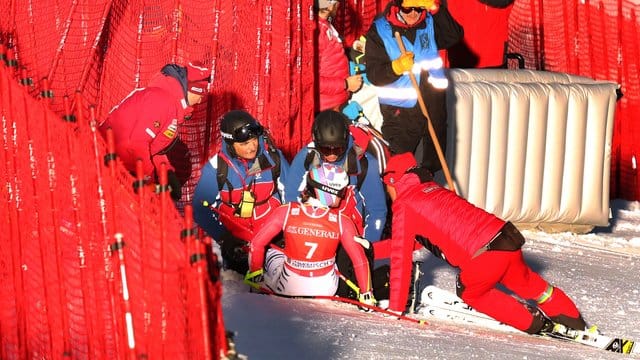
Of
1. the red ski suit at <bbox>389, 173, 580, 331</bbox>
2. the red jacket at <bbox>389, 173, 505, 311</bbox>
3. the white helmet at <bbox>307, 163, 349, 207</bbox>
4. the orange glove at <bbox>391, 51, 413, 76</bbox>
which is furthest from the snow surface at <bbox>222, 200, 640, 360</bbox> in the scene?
the orange glove at <bbox>391, 51, 413, 76</bbox>

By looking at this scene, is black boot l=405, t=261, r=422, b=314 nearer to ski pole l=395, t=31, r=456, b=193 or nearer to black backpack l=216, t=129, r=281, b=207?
black backpack l=216, t=129, r=281, b=207

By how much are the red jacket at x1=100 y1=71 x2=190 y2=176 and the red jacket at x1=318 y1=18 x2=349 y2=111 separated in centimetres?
181

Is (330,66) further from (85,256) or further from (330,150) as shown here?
(85,256)

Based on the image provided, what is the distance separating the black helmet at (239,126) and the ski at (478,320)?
1.45m

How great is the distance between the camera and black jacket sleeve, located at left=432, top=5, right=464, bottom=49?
8625 mm

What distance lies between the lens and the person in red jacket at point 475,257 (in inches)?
253

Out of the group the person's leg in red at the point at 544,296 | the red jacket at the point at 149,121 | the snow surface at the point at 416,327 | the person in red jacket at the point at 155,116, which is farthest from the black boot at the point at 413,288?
the red jacket at the point at 149,121

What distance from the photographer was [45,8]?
7.74 meters

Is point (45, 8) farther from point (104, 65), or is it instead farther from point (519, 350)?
point (519, 350)

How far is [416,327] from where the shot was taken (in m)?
6.23

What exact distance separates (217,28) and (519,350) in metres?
3.36

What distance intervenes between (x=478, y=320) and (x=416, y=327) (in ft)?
2.33

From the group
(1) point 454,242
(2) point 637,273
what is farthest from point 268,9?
(2) point 637,273

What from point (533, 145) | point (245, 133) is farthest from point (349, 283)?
point (533, 145)
